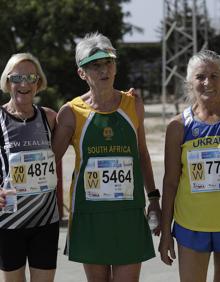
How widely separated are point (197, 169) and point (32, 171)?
987 mm

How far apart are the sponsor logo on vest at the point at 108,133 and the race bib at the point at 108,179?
12 centimetres

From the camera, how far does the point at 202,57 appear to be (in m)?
3.45

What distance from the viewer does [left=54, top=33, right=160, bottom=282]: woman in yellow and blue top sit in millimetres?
3486

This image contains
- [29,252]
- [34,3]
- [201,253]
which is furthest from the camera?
[34,3]

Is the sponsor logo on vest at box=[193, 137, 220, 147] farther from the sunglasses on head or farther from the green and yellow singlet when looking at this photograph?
the sunglasses on head

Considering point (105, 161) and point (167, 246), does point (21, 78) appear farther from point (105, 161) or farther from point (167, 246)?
point (167, 246)

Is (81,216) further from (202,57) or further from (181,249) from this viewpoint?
(202,57)

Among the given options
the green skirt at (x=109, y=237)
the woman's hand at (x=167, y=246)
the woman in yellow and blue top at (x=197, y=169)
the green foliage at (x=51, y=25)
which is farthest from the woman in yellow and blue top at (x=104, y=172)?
the green foliage at (x=51, y=25)

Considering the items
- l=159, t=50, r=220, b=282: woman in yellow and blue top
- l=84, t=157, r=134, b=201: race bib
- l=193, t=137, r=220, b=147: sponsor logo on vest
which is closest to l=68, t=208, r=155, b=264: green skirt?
l=84, t=157, r=134, b=201: race bib

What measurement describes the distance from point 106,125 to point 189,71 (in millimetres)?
592

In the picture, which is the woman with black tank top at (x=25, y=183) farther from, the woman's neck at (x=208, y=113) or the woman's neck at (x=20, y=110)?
the woman's neck at (x=208, y=113)

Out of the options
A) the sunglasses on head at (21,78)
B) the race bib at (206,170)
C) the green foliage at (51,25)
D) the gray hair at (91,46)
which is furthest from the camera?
the green foliage at (51,25)

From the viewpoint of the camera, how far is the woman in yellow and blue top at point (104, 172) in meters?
3.49

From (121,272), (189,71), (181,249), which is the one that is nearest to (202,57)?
(189,71)
